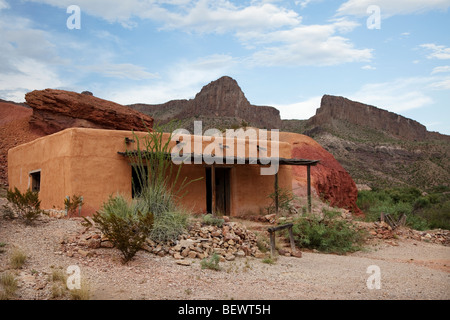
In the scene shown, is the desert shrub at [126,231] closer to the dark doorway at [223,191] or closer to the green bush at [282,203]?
the dark doorway at [223,191]

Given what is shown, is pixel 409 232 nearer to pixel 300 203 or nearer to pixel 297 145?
pixel 300 203

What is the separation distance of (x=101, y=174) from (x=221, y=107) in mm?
52277

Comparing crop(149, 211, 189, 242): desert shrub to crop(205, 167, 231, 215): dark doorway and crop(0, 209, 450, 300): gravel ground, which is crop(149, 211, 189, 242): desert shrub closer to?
crop(0, 209, 450, 300): gravel ground

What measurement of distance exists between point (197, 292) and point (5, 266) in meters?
2.94

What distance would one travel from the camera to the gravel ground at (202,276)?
5.28 metres

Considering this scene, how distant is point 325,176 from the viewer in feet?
76.2

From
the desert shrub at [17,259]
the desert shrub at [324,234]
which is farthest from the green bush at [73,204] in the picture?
the desert shrub at [324,234]

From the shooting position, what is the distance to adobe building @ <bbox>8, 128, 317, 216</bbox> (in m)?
10.7

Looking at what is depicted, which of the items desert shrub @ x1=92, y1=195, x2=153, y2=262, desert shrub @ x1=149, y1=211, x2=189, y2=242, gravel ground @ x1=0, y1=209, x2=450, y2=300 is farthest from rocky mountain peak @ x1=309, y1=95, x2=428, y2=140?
desert shrub @ x1=92, y1=195, x2=153, y2=262

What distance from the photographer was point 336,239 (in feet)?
33.3

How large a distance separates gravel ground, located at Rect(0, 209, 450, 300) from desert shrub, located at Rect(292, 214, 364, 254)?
3.92 feet

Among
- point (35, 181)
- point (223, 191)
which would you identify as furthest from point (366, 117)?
point (35, 181)

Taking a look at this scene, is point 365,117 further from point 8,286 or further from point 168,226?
point 8,286

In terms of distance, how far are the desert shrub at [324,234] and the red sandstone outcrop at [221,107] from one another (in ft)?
161
